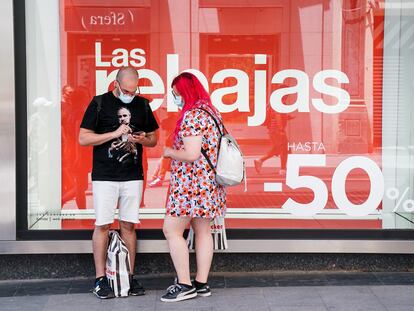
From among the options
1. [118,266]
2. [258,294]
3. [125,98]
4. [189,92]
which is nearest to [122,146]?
[125,98]

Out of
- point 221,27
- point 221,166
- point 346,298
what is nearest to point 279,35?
point 221,27

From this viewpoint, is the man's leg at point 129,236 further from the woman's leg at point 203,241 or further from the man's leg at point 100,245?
the woman's leg at point 203,241

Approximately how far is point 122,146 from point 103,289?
110cm

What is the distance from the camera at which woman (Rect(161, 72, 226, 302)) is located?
5.25m

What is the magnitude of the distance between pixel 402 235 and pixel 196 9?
264 cm

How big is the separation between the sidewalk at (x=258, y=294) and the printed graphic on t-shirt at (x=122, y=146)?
1.07 metres

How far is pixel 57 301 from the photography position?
553 cm

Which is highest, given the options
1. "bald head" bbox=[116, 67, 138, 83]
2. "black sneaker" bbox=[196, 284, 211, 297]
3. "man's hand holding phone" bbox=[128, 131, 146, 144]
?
"bald head" bbox=[116, 67, 138, 83]

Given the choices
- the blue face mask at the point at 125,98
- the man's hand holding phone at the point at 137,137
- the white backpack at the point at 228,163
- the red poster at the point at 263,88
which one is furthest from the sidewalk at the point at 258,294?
the blue face mask at the point at 125,98

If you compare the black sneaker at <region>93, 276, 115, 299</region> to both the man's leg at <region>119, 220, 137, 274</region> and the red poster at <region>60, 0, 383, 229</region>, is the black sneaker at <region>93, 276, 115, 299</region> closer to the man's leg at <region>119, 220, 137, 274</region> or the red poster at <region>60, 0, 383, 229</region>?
the man's leg at <region>119, 220, 137, 274</region>

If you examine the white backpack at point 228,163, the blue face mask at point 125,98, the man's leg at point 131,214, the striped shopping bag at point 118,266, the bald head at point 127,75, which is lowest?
the striped shopping bag at point 118,266

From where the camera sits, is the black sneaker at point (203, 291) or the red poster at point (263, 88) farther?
the red poster at point (263, 88)

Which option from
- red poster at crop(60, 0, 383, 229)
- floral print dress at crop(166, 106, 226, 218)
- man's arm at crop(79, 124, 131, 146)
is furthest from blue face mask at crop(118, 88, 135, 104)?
red poster at crop(60, 0, 383, 229)

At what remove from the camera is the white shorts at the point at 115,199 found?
552cm
